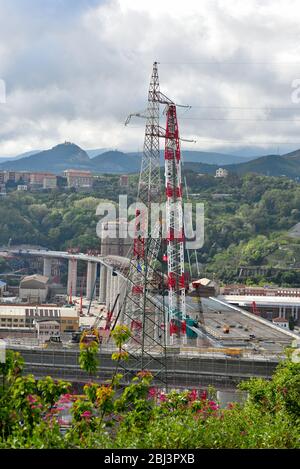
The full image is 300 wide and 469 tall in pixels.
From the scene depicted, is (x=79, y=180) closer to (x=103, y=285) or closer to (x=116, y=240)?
(x=116, y=240)

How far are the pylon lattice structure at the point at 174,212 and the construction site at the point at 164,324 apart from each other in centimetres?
2

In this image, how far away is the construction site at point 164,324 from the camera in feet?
40.8

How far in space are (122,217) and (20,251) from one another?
4.92 m

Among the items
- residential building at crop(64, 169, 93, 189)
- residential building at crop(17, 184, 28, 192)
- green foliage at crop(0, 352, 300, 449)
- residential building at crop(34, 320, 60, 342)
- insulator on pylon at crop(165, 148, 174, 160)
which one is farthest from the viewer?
residential building at crop(64, 169, 93, 189)

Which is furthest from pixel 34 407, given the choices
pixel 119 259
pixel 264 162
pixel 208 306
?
pixel 264 162

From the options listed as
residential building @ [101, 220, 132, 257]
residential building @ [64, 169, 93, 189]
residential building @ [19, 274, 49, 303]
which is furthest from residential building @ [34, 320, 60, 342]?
residential building @ [64, 169, 93, 189]

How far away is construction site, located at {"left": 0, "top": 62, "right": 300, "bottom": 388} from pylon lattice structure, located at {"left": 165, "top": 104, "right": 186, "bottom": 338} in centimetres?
2

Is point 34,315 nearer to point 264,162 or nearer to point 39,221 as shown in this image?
point 39,221

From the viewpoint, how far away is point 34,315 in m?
25.2

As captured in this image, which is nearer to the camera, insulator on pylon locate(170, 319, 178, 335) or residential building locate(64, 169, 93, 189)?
insulator on pylon locate(170, 319, 178, 335)

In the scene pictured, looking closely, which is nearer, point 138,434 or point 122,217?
point 138,434

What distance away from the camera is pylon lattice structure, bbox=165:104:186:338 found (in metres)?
16.5

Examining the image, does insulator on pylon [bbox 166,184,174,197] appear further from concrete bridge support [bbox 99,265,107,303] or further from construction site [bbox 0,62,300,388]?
concrete bridge support [bbox 99,265,107,303]

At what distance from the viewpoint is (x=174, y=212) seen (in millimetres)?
16547
